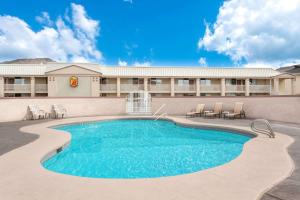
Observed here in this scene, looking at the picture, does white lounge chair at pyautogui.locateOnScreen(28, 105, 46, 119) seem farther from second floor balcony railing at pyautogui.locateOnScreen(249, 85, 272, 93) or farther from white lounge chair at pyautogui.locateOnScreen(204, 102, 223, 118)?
second floor balcony railing at pyautogui.locateOnScreen(249, 85, 272, 93)

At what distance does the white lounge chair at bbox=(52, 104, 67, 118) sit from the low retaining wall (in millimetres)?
368

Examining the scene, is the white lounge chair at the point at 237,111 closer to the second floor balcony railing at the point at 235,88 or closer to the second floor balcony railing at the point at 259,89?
the second floor balcony railing at the point at 235,88

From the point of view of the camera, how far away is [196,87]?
112 ft

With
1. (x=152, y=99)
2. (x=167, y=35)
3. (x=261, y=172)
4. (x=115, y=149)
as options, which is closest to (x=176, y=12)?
(x=167, y=35)

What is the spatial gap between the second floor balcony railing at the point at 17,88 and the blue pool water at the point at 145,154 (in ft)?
77.1

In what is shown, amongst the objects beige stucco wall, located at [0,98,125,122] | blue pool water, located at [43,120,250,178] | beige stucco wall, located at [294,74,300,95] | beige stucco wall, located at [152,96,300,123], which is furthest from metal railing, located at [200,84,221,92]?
blue pool water, located at [43,120,250,178]

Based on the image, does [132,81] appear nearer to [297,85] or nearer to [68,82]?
[68,82]

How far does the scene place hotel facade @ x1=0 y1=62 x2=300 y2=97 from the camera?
30.1m

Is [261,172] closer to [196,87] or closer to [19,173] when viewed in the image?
[19,173]

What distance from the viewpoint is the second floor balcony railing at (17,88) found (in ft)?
100

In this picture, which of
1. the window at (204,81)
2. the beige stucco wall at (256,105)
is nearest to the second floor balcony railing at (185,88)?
the window at (204,81)

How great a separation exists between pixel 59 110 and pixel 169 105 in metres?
9.29

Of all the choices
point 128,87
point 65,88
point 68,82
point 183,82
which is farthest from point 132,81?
point 65,88

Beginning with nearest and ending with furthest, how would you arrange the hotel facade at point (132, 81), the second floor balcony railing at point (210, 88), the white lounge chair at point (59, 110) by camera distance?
the white lounge chair at point (59, 110) → the hotel facade at point (132, 81) → the second floor balcony railing at point (210, 88)
